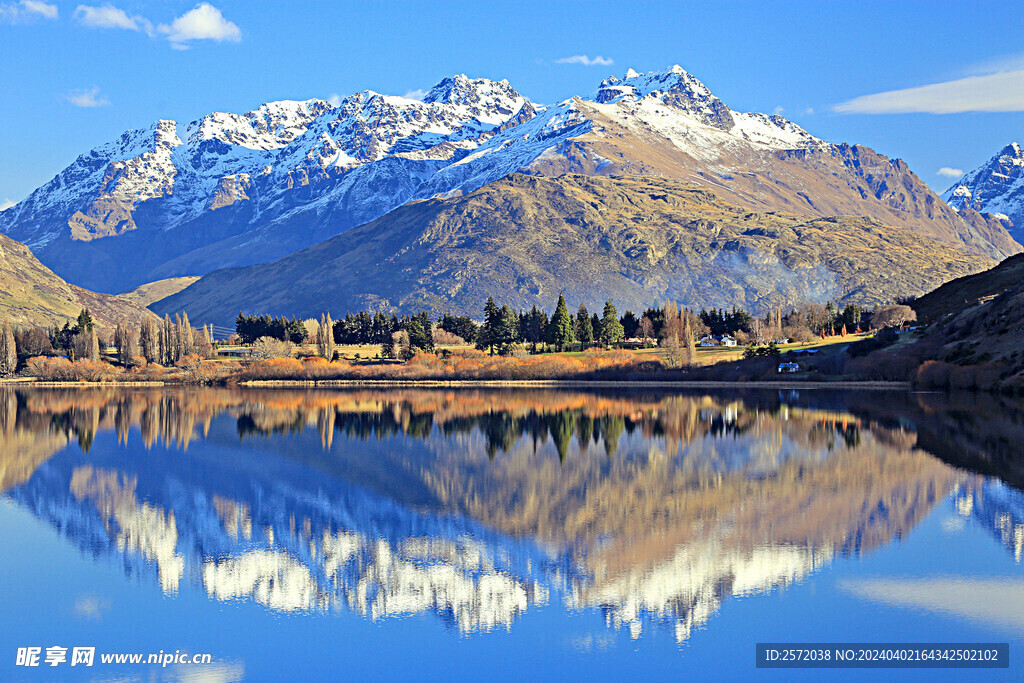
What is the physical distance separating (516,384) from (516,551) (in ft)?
387

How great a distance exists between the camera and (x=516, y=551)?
35.2 m

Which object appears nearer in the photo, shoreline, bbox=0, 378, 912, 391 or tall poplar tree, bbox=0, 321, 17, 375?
shoreline, bbox=0, 378, 912, 391

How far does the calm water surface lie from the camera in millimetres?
25672

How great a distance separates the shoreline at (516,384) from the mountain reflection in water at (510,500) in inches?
1560

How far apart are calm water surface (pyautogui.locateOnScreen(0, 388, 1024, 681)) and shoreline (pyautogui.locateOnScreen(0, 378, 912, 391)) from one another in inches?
2182

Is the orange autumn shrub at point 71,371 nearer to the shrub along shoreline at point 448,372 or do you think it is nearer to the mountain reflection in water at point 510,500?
the shrub along shoreline at point 448,372

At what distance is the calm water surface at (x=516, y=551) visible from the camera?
25.7m

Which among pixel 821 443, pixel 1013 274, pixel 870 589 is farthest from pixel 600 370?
pixel 870 589

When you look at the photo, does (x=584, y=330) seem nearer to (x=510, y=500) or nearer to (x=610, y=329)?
(x=610, y=329)

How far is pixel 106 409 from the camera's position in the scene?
110 metres

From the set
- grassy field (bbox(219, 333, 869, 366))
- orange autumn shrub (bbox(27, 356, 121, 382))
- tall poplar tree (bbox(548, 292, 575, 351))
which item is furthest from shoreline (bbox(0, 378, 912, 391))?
tall poplar tree (bbox(548, 292, 575, 351))

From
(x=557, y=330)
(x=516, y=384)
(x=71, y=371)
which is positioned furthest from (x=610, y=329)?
(x=71, y=371)

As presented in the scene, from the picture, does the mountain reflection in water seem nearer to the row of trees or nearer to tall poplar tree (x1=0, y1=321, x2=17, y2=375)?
the row of trees

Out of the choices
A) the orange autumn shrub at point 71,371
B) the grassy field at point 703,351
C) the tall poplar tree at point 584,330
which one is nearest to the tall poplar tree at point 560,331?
the tall poplar tree at point 584,330
